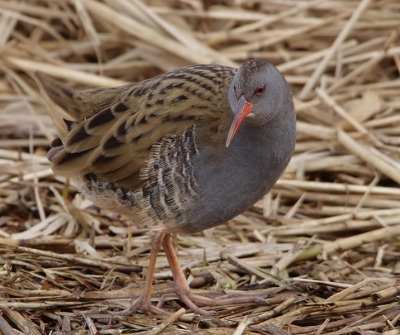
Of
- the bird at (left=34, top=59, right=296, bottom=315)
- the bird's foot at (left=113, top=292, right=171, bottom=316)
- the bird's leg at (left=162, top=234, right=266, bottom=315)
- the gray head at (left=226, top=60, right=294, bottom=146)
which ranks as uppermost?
the gray head at (left=226, top=60, right=294, bottom=146)

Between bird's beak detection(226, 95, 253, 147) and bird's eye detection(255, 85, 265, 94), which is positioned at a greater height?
bird's eye detection(255, 85, 265, 94)

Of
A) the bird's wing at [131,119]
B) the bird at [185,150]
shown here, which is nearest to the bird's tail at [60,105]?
the bird's wing at [131,119]

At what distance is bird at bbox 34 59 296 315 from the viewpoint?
4.33m

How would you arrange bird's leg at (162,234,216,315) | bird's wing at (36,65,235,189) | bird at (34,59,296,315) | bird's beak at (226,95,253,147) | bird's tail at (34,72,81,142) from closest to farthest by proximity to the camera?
bird's beak at (226,95,253,147) → bird at (34,59,296,315) → bird's wing at (36,65,235,189) → bird's leg at (162,234,216,315) → bird's tail at (34,72,81,142)

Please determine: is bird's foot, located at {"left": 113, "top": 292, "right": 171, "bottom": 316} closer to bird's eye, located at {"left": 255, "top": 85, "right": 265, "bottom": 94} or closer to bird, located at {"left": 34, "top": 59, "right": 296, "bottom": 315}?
bird, located at {"left": 34, "top": 59, "right": 296, "bottom": 315}

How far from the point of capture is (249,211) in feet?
18.7

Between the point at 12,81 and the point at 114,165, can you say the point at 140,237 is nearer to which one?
the point at 114,165

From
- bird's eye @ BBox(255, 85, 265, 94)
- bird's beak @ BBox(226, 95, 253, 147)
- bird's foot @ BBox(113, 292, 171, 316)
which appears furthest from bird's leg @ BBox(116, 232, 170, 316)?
bird's eye @ BBox(255, 85, 265, 94)

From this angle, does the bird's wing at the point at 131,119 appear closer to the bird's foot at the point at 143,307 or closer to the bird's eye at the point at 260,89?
the bird's eye at the point at 260,89

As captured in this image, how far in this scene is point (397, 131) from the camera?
6027mm

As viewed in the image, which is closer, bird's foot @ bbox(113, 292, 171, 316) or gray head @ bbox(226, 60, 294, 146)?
gray head @ bbox(226, 60, 294, 146)

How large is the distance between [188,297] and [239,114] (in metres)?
1.25

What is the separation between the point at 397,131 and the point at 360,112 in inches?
12.7

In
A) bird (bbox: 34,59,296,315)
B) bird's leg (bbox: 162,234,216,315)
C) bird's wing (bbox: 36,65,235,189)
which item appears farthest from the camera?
bird's leg (bbox: 162,234,216,315)
